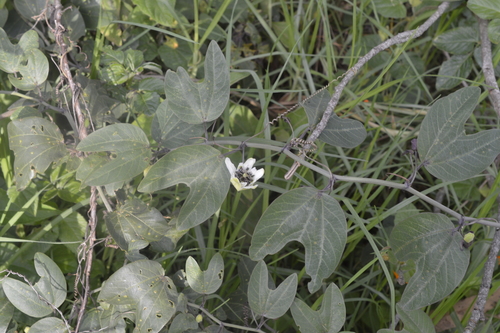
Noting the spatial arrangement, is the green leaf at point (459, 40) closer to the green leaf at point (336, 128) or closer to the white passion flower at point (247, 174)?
the green leaf at point (336, 128)

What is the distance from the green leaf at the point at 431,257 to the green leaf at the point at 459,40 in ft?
2.79

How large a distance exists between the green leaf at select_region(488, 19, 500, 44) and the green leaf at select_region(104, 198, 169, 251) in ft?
4.28

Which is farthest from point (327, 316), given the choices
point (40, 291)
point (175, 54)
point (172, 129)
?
point (175, 54)

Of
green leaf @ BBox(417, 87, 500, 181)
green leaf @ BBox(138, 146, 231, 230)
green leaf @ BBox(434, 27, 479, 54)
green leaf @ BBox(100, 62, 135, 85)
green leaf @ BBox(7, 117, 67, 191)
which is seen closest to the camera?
green leaf @ BBox(138, 146, 231, 230)

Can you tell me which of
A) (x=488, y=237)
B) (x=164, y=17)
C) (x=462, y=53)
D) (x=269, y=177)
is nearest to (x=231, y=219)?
(x=269, y=177)

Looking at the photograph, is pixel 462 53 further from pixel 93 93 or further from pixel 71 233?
pixel 71 233

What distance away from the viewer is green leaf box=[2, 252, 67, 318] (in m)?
1.11

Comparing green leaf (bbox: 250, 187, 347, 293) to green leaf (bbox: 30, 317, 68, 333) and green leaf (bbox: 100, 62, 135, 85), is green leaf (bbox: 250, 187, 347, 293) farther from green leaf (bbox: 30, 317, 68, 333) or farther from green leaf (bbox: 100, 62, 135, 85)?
green leaf (bbox: 100, 62, 135, 85)

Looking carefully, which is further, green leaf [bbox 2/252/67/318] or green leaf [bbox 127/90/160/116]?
green leaf [bbox 127/90/160/116]

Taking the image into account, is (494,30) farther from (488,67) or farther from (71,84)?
(71,84)

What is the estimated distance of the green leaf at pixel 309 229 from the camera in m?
1.04

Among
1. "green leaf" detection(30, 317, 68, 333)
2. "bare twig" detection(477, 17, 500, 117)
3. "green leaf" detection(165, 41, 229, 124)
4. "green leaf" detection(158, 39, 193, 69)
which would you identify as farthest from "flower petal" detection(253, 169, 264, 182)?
"bare twig" detection(477, 17, 500, 117)

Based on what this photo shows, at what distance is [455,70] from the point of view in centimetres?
169

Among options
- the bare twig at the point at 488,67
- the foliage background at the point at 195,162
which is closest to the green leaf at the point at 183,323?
the foliage background at the point at 195,162
